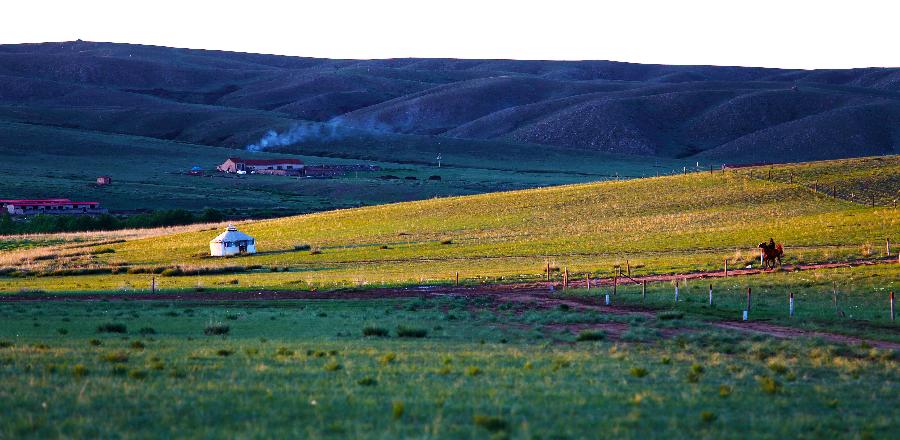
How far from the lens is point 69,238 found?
74.0m

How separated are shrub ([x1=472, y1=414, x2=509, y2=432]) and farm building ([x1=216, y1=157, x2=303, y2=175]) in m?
134

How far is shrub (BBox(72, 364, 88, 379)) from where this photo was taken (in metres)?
15.0

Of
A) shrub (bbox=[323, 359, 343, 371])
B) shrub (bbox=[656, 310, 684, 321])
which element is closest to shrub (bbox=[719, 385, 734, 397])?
shrub (bbox=[323, 359, 343, 371])

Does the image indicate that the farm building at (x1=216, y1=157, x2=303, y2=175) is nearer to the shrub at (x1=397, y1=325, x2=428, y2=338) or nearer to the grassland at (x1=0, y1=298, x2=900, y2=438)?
the grassland at (x1=0, y1=298, x2=900, y2=438)

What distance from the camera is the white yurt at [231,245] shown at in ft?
196

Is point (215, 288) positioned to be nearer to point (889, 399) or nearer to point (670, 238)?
point (670, 238)

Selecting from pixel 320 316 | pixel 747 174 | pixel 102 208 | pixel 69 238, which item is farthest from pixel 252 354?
pixel 102 208

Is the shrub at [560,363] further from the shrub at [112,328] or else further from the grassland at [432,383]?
the shrub at [112,328]

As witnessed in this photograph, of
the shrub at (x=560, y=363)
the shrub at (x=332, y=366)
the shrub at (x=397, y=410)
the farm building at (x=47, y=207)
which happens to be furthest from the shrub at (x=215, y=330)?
the farm building at (x=47, y=207)

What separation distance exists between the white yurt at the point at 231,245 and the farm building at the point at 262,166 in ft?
275

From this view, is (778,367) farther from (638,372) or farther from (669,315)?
(669,315)

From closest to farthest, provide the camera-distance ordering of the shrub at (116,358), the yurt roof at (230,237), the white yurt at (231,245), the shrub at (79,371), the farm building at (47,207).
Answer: the shrub at (79,371), the shrub at (116,358), the white yurt at (231,245), the yurt roof at (230,237), the farm building at (47,207)

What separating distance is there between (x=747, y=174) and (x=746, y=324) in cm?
5505

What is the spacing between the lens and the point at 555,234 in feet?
198
